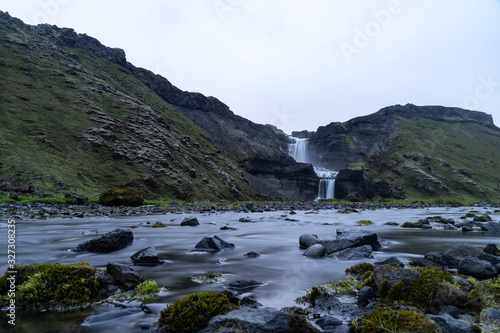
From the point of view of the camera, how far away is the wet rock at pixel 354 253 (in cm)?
813

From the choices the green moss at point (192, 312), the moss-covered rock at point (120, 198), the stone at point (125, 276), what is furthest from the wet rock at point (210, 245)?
the moss-covered rock at point (120, 198)

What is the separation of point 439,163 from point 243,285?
137 m

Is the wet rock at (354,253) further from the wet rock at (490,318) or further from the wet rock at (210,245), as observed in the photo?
the wet rock at (490,318)

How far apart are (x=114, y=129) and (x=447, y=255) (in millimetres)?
62504

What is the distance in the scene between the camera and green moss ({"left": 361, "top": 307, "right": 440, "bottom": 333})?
9.81ft

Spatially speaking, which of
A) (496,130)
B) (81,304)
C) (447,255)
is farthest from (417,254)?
(496,130)

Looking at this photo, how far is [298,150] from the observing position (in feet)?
609

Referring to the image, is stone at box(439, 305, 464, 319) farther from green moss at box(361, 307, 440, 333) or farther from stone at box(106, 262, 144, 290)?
stone at box(106, 262, 144, 290)

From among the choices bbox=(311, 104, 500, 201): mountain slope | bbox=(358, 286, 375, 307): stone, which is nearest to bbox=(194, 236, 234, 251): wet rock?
bbox=(358, 286, 375, 307): stone

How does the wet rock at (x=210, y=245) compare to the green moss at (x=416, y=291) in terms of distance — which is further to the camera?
the wet rock at (x=210, y=245)

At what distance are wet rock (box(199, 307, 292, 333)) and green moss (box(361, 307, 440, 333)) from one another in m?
0.99

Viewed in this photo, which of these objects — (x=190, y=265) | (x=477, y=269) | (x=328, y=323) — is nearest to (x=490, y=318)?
(x=328, y=323)

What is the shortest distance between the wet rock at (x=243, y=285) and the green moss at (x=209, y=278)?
18.7 inches

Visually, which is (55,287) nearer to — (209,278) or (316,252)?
(209,278)
